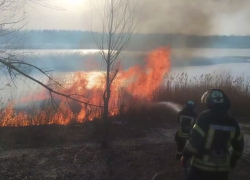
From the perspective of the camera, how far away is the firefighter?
3.07m

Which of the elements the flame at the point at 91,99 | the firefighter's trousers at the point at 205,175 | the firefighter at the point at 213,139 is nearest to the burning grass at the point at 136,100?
the flame at the point at 91,99

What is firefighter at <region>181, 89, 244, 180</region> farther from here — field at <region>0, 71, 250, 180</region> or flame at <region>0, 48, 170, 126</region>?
flame at <region>0, 48, 170, 126</region>

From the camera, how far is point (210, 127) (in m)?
3.06

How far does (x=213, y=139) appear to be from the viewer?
308 centimetres

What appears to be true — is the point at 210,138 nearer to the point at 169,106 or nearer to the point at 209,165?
the point at 209,165

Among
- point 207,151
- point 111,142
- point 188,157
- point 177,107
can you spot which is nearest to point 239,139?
point 207,151

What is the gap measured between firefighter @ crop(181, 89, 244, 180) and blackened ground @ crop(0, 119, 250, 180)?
2174 millimetres

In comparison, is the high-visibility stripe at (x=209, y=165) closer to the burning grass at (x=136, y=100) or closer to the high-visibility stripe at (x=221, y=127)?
the high-visibility stripe at (x=221, y=127)

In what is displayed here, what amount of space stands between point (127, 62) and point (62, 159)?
23.0 meters

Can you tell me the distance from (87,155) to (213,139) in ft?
12.4

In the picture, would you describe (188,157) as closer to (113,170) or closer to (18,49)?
(113,170)

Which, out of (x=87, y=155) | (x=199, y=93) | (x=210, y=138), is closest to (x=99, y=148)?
(x=87, y=155)

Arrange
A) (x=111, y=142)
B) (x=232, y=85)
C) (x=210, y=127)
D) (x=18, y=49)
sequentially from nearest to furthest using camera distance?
(x=210, y=127) < (x=18, y=49) < (x=111, y=142) < (x=232, y=85)

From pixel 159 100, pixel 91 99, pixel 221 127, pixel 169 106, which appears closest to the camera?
pixel 221 127
